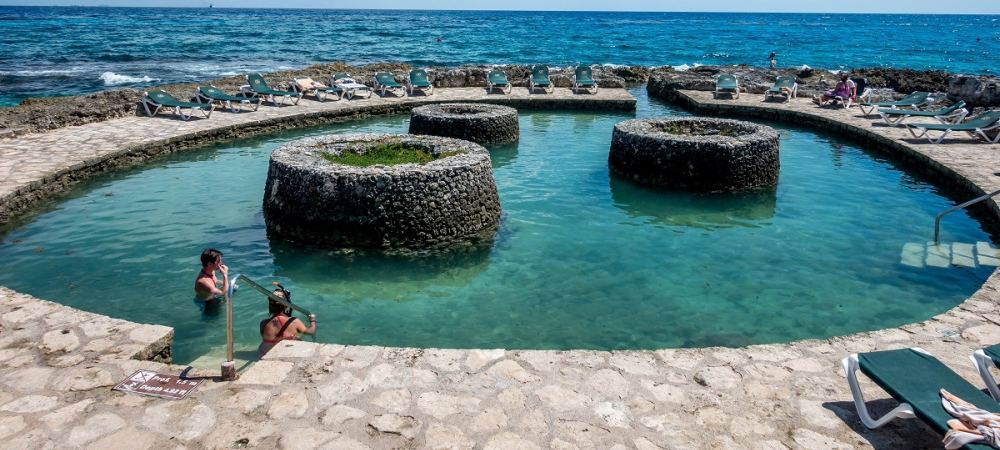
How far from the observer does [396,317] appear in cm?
760

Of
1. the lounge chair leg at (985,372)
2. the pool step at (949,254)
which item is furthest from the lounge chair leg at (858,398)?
the pool step at (949,254)

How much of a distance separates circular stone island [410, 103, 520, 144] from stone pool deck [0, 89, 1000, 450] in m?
9.65

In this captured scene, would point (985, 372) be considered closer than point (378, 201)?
Yes

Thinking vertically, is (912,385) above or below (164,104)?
below

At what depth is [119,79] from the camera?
3853cm

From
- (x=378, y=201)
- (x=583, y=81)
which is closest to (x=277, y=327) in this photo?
(x=378, y=201)

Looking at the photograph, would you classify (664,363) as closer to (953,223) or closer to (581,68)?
(953,223)

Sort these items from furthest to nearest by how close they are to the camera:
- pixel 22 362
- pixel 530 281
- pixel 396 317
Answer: pixel 530 281 → pixel 396 317 → pixel 22 362

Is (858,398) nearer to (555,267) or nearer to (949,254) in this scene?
(555,267)

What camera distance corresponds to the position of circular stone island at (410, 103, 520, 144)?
1523cm

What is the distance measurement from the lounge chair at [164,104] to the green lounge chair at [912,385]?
16.5 metres

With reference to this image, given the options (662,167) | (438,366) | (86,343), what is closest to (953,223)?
(662,167)

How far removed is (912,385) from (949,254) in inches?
240

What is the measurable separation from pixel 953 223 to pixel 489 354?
8.97m
